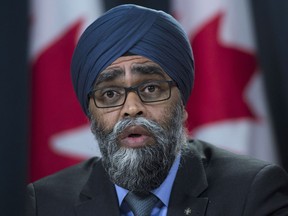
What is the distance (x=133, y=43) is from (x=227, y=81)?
0.71 m

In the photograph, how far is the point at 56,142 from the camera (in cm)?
214

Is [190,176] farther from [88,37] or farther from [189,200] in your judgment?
[88,37]

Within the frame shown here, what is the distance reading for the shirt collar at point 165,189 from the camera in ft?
5.43

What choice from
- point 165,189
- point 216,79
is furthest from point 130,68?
point 216,79

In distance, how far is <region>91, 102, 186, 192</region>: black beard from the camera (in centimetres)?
159

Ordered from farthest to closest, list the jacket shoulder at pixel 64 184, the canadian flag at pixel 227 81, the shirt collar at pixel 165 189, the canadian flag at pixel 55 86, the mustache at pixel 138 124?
the canadian flag at pixel 227 81
the canadian flag at pixel 55 86
the jacket shoulder at pixel 64 184
the shirt collar at pixel 165 189
the mustache at pixel 138 124

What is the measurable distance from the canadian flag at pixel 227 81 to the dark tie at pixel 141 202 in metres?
0.64

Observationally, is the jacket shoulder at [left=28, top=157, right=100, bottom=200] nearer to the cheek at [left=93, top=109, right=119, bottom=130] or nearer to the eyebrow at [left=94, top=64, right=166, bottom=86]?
the cheek at [left=93, top=109, right=119, bottom=130]

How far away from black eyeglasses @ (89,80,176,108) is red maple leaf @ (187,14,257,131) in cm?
58

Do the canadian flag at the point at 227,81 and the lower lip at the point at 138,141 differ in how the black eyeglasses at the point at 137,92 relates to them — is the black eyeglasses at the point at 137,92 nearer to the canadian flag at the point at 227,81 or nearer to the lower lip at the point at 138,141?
the lower lip at the point at 138,141

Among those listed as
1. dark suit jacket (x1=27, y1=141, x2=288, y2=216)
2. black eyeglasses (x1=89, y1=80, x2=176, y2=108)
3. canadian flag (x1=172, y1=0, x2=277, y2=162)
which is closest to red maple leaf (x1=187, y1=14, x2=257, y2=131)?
canadian flag (x1=172, y1=0, x2=277, y2=162)

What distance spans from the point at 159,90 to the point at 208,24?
67cm

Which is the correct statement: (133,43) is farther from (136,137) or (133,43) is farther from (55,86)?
(55,86)

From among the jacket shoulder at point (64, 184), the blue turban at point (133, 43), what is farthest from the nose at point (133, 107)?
the jacket shoulder at point (64, 184)
